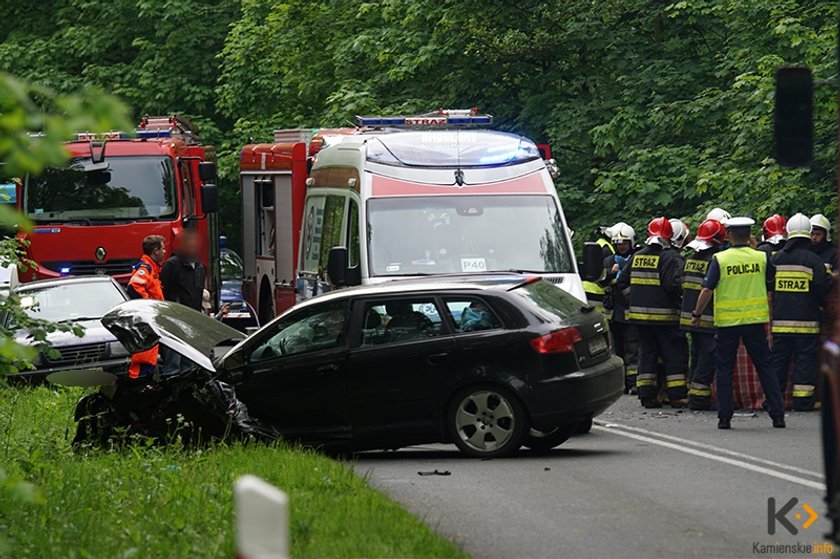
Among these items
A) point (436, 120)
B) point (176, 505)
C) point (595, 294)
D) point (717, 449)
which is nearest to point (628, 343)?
point (595, 294)

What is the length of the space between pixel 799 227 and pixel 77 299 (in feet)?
28.6

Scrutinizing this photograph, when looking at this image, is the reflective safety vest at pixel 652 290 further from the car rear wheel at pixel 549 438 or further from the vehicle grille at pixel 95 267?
the vehicle grille at pixel 95 267

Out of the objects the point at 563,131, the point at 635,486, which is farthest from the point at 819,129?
the point at 635,486

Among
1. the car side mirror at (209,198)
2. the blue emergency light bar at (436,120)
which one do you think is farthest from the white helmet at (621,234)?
the car side mirror at (209,198)

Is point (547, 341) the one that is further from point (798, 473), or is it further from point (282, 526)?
point (282, 526)

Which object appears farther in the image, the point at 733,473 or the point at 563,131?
the point at 563,131

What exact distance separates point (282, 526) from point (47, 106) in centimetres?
178

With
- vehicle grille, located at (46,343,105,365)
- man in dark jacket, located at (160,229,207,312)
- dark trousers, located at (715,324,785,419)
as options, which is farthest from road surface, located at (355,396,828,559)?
vehicle grille, located at (46,343,105,365)

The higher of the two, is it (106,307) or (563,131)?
(563,131)

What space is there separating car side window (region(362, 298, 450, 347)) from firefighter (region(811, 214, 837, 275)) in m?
5.35

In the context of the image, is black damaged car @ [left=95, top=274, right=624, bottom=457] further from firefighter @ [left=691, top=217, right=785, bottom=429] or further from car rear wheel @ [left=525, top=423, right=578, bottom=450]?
firefighter @ [left=691, top=217, right=785, bottom=429]

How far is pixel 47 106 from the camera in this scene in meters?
5.01

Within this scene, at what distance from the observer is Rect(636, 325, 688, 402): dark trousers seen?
16.5 m
